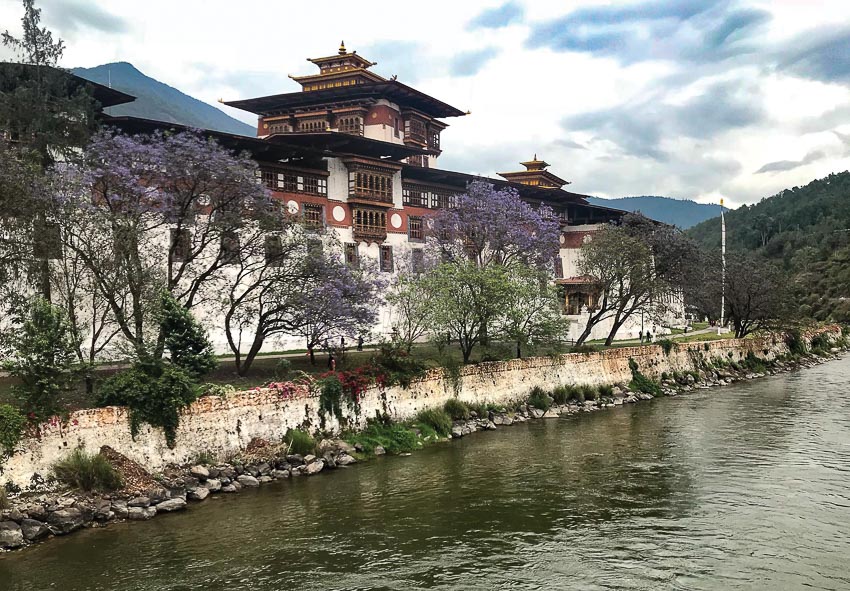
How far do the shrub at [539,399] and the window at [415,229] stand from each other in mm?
20884

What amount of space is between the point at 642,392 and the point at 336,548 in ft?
99.3

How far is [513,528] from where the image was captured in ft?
64.3

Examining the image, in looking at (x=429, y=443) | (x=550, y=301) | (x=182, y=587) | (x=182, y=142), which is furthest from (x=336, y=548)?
(x=550, y=301)

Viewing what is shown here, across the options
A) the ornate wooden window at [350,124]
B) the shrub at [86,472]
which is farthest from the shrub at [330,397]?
the ornate wooden window at [350,124]

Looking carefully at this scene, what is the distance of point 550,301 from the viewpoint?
1609 inches

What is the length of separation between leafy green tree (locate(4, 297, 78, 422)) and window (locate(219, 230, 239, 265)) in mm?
9809

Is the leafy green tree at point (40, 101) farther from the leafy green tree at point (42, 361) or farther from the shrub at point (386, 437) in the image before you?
the shrub at point (386, 437)

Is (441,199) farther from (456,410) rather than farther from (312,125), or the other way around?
(456,410)

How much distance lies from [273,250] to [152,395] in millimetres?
12639

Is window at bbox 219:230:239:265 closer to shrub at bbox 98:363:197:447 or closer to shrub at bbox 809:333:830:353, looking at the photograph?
shrub at bbox 98:363:197:447

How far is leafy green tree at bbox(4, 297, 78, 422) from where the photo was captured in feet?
69.0

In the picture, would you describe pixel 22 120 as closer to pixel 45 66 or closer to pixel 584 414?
pixel 45 66

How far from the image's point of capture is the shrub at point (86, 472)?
20625mm

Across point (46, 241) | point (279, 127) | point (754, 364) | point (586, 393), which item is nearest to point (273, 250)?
point (46, 241)
